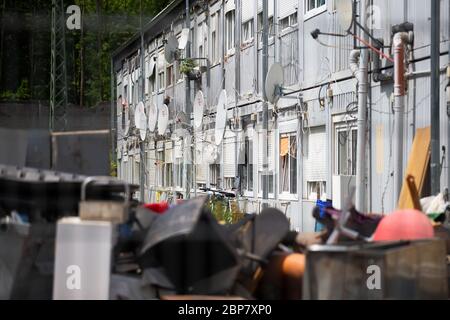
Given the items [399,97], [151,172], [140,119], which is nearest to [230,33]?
[151,172]

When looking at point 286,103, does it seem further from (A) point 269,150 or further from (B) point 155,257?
(B) point 155,257

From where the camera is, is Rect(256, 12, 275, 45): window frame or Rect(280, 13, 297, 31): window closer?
Rect(280, 13, 297, 31): window

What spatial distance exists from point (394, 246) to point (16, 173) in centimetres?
195

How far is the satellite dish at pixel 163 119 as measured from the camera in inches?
467

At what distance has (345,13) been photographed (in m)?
10.7

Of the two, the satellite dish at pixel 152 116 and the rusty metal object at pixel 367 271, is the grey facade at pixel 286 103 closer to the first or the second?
the satellite dish at pixel 152 116

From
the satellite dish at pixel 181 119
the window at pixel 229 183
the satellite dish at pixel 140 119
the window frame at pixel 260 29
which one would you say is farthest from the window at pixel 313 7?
the window at pixel 229 183

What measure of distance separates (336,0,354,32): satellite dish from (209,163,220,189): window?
8.11 metres

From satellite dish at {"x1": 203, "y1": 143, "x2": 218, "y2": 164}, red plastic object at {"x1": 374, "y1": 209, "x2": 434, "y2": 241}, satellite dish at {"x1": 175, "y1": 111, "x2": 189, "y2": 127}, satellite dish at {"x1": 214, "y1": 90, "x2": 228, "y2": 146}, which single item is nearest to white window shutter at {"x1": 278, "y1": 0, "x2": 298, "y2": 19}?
satellite dish at {"x1": 214, "y1": 90, "x2": 228, "y2": 146}

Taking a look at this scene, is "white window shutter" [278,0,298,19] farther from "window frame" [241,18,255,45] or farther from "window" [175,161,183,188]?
"window" [175,161,183,188]

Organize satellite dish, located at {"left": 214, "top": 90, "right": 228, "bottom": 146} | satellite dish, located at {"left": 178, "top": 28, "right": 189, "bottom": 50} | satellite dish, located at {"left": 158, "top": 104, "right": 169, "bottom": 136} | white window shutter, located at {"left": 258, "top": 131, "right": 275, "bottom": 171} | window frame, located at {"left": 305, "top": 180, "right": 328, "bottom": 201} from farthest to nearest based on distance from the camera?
satellite dish, located at {"left": 178, "top": 28, "right": 189, "bottom": 50} → white window shutter, located at {"left": 258, "top": 131, "right": 275, "bottom": 171} → satellite dish, located at {"left": 214, "top": 90, "right": 228, "bottom": 146} → window frame, located at {"left": 305, "top": 180, "right": 328, "bottom": 201} → satellite dish, located at {"left": 158, "top": 104, "right": 169, "bottom": 136}

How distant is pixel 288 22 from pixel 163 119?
385cm

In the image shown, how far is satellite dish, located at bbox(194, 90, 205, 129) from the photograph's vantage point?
15.7 meters
